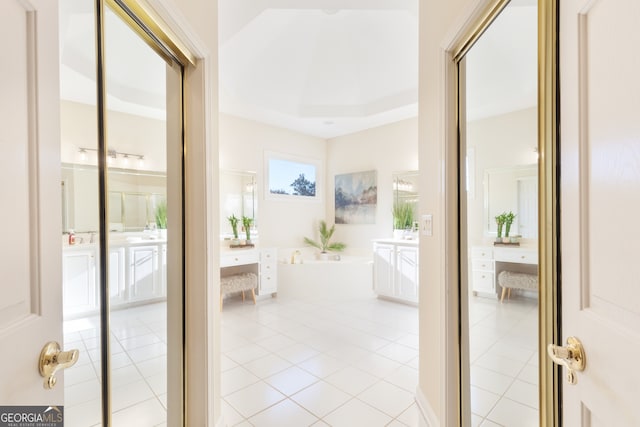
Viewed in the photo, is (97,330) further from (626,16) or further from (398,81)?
(398,81)

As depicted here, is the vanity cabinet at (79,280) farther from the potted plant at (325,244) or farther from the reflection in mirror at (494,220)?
the potted plant at (325,244)

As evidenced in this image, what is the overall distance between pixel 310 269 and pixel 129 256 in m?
3.48

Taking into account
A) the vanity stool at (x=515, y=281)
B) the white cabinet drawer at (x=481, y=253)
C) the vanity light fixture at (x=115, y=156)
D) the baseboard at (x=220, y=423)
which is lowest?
the baseboard at (x=220, y=423)

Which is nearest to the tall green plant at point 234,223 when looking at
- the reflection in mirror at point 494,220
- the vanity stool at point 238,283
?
the vanity stool at point 238,283

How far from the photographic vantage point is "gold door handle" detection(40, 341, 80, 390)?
0.64 metres

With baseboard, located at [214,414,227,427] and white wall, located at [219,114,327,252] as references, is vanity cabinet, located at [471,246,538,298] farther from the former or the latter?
white wall, located at [219,114,327,252]

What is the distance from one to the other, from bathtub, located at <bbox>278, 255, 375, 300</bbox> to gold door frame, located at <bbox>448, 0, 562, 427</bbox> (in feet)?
12.4

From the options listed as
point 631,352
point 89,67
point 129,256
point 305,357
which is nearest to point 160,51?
point 89,67

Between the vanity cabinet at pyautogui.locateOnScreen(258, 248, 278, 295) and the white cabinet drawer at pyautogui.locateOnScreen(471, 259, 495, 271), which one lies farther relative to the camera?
the vanity cabinet at pyautogui.locateOnScreen(258, 248, 278, 295)

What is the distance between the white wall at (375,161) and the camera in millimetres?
4801

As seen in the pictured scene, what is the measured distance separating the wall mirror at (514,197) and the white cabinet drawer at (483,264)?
144mm

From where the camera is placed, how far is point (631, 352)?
525mm

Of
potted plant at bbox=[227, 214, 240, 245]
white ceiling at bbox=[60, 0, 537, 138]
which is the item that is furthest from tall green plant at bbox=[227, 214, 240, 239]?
white ceiling at bbox=[60, 0, 537, 138]

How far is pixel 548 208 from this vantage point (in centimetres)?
87
